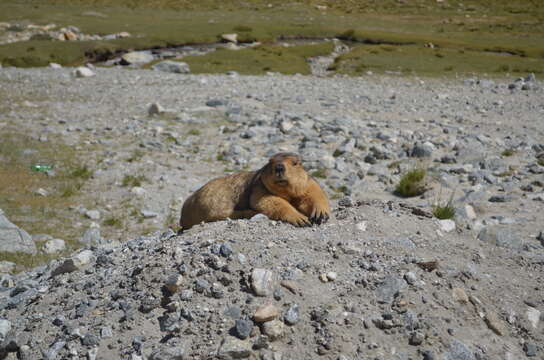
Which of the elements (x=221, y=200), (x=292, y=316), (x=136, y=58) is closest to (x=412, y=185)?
(x=221, y=200)

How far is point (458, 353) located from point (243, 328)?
Result: 233cm

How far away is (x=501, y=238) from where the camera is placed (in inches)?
353

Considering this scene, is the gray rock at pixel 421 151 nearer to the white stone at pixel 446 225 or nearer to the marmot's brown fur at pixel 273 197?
the white stone at pixel 446 225

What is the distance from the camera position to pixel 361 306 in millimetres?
6082

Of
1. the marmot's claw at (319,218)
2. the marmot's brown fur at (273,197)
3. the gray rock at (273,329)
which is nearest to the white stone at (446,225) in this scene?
the marmot's brown fur at (273,197)

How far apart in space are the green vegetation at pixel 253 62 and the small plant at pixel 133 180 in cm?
2374

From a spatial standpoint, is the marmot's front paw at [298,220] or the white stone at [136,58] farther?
the white stone at [136,58]

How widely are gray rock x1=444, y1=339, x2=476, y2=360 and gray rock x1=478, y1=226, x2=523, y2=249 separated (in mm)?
3561

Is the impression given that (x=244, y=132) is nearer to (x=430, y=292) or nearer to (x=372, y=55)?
(x=430, y=292)

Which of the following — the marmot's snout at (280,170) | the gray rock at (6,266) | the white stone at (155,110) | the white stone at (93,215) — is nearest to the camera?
the marmot's snout at (280,170)

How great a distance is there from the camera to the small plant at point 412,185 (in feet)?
45.3

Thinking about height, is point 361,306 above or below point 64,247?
above

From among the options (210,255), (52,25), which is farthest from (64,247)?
(52,25)

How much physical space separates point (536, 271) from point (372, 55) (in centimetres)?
4172
